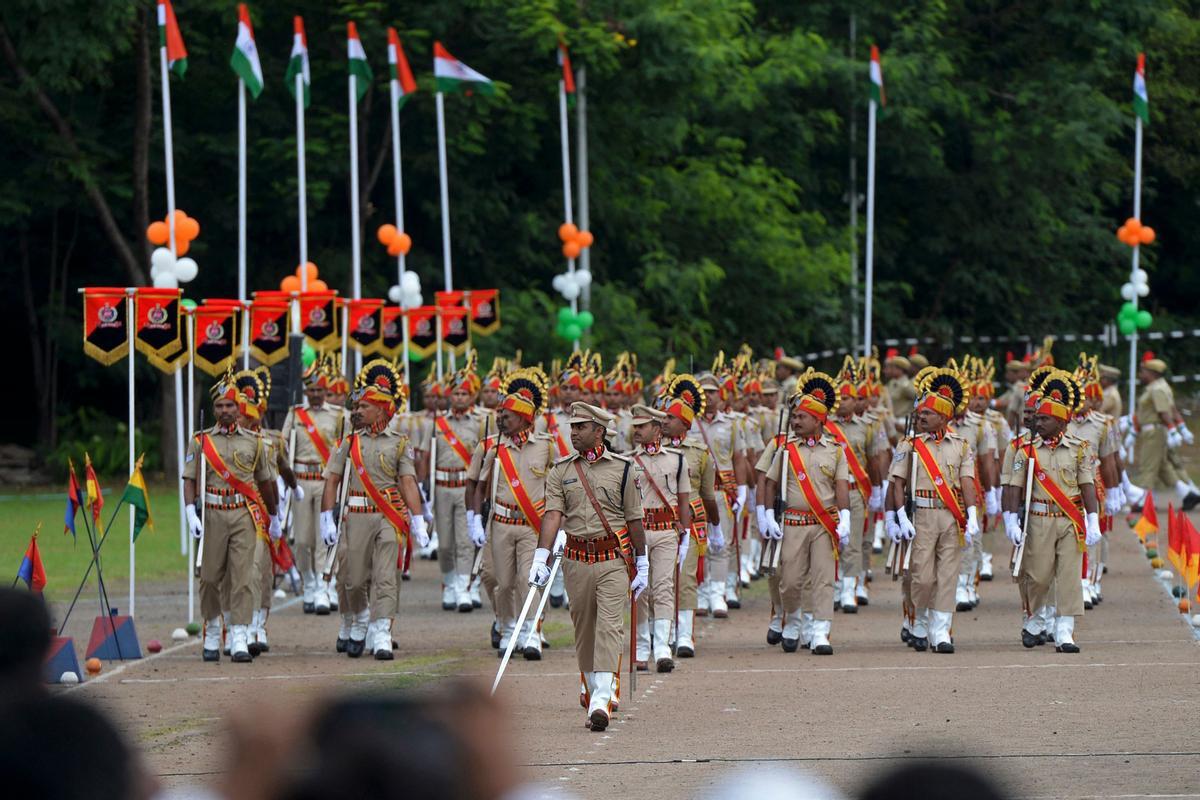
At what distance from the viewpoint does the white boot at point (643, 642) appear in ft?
52.3

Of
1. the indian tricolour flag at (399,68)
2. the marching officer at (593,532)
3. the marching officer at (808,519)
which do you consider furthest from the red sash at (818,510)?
the indian tricolour flag at (399,68)

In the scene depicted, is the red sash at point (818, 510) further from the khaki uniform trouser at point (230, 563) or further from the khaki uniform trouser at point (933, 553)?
the khaki uniform trouser at point (230, 563)

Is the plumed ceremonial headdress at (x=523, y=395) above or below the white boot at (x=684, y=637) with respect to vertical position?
above

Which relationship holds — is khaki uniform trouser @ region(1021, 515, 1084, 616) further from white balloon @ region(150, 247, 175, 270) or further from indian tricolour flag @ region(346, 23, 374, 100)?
indian tricolour flag @ region(346, 23, 374, 100)

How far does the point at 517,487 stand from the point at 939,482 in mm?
3302

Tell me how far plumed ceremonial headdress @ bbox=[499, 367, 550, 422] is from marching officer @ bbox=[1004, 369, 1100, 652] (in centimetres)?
375

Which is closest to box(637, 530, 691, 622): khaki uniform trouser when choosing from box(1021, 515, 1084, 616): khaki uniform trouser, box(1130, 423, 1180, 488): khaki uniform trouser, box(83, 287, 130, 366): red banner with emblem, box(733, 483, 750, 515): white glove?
box(1021, 515, 1084, 616): khaki uniform trouser

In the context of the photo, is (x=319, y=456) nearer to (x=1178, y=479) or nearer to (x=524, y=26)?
(x=1178, y=479)

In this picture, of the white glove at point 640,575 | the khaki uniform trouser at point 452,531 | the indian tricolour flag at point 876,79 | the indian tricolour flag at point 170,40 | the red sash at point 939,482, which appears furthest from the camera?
the indian tricolour flag at point 876,79

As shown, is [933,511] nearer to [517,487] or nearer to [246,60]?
[517,487]

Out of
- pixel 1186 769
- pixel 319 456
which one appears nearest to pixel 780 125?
pixel 319 456

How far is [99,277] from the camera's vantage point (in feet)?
125

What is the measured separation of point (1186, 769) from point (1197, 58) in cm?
4300

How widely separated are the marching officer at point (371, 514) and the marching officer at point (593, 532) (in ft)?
11.2
